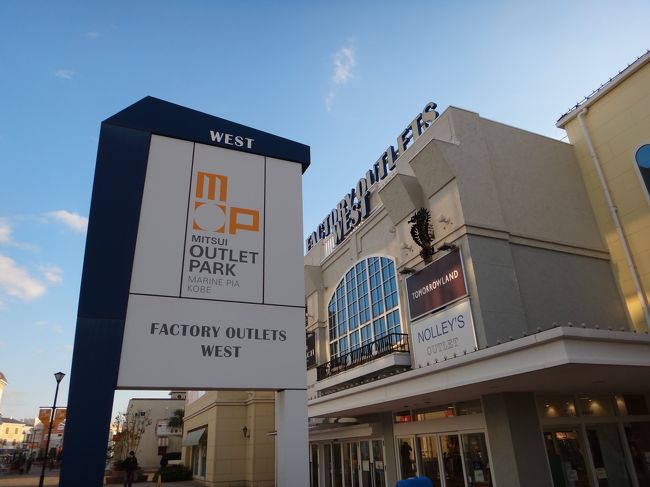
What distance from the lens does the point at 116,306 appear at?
18.9 ft

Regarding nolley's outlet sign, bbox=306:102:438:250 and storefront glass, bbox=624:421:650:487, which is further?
nolley's outlet sign, bbox=306:102:438:250

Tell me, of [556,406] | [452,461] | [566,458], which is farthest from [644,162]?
[452,461]

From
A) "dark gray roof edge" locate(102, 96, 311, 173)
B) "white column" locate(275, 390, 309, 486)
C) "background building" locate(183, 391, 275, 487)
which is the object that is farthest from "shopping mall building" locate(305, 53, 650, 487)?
"dark gray roof edge" locate(102, 96, 311, 173)

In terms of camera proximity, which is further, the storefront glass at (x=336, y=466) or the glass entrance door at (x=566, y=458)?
the storefront glass at (x=336, y=466)

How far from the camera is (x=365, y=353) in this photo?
67.1 feet

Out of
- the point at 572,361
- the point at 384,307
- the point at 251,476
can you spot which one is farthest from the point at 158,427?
the point at 572,361

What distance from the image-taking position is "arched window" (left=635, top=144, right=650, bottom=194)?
16.4m

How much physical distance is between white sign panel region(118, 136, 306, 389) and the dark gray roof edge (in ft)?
0.46

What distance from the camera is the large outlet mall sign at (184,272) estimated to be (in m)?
5.56

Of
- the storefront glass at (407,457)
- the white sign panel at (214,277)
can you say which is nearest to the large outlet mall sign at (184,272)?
the white sign panel at (214,277)

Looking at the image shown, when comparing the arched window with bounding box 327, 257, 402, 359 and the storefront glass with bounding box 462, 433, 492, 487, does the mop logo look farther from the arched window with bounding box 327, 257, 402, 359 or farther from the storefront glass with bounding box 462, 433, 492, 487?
the arched window with bounding box 327, 257, 402, 359

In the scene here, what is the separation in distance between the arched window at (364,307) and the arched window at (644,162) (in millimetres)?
9360

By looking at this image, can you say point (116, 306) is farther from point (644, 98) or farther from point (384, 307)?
point (644, 98)

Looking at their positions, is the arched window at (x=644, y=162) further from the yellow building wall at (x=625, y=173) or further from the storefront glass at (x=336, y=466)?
the storefront glass at (x=336, y=466)
